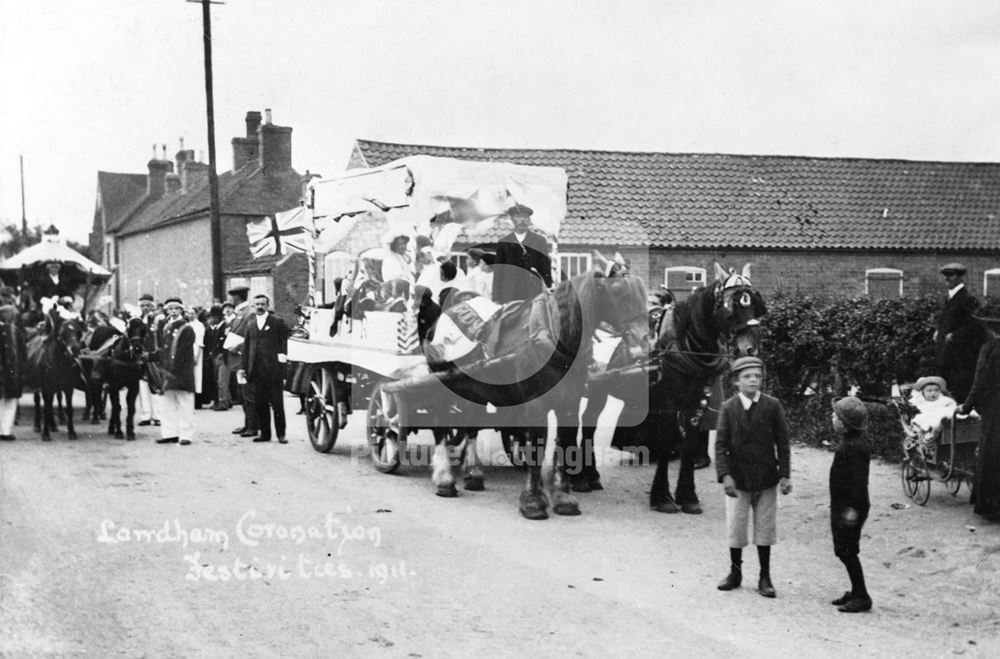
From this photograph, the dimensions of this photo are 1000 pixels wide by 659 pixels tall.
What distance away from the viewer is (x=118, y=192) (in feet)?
181

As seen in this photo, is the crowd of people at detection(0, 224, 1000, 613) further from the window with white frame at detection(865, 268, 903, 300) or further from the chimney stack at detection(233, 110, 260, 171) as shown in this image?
the chimney stack at detection(233, 110, 260, 171)

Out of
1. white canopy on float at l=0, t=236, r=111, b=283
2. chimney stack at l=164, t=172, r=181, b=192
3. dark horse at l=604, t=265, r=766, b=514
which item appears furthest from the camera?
chimney stack at l=164, t=172, r=181, b=192

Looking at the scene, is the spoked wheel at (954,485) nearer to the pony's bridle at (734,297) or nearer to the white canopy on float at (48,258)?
the pony's bridle at (734,297)

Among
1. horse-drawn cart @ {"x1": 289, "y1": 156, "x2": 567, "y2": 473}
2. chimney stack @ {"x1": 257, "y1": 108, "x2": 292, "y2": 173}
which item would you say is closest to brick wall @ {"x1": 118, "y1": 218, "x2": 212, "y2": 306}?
chimney stack @ {"x1": 257, "y1": 108, "x2": 292, "y2": 173}

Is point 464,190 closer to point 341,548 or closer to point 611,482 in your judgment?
point 611,482

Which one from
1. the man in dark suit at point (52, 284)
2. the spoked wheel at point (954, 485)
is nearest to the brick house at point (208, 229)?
the man in dark suit at point (52, 284)

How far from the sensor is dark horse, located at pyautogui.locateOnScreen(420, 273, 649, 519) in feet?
27.2

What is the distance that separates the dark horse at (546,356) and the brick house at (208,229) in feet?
62.4

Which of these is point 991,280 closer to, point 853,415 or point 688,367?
point 688,367

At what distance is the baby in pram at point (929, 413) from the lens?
845 cm

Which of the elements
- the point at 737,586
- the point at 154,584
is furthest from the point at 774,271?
the point at 154,584

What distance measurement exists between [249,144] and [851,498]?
33.4 metres

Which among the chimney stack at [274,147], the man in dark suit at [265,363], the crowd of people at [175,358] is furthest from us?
the chimney stack at [274,147]

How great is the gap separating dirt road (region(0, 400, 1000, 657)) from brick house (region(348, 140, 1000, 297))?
13889mm
